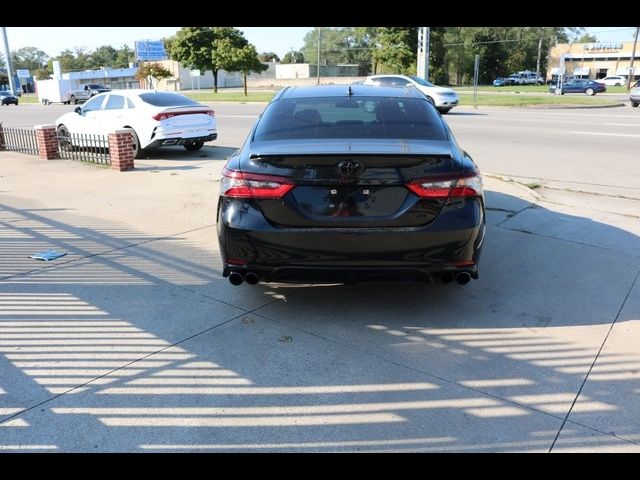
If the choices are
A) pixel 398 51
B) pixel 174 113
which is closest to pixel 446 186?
pixel 174 113

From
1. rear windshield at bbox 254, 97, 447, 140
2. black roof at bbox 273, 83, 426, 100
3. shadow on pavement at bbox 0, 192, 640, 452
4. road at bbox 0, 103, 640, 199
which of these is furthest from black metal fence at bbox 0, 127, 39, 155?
rear windshield at bbox 254, 97, 447, 140

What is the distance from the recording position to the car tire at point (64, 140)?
13.1 m

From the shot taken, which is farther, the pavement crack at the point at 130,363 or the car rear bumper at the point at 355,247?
the car rear bumper at the point at 355,247

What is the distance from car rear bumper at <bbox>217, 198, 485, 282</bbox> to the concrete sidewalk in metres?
0.47

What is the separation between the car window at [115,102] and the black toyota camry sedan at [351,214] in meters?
10.2

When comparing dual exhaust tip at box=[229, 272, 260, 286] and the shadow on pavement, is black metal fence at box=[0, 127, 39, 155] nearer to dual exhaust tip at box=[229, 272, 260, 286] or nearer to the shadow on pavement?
the shadow on pavement

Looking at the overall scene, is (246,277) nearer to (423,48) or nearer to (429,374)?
(429,374)

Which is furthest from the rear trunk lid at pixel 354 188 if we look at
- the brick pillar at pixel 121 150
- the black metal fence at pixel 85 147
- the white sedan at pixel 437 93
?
the white sedan at pixel 437 93

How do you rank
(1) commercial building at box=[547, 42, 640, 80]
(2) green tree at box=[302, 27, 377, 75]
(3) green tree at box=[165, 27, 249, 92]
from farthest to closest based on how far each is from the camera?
1. (2) green tree at box=[302, 27, 377, 75]
2. (1) commercial building at box=[547, 42, 640, 80]
3. (3) green tree at box=[165, 27, 249, 92]

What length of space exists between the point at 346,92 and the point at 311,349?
2.54m

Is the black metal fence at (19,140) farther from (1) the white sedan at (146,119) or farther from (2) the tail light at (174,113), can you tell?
(2) the tail light at (174,113)

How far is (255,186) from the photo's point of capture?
3799mm

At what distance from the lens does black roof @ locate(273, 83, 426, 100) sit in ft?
16.7
